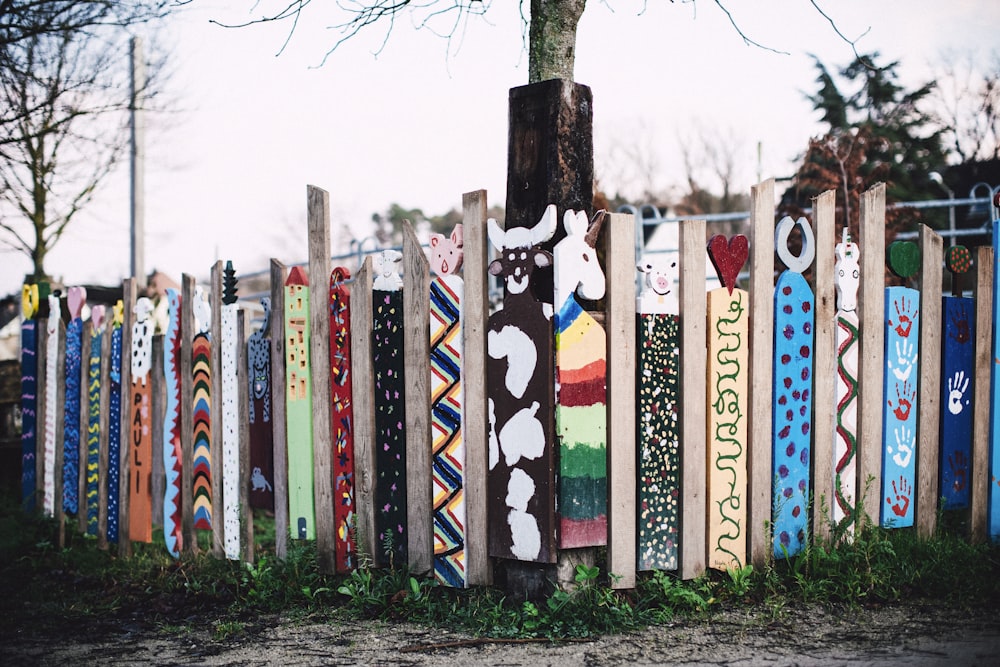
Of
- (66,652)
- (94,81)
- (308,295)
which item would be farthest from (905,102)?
(66,652)

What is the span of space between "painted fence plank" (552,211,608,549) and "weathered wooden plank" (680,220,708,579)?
41cm

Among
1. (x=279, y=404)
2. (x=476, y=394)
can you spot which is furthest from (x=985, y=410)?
(x=279, y=404)

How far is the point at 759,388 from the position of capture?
4.05m

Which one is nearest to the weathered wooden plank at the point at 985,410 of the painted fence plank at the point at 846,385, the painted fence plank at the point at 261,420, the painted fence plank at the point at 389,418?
the painted fence plank at the point at 846,385

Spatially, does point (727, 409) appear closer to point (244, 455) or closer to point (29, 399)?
point (244, 455)

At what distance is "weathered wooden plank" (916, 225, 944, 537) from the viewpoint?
4434mm

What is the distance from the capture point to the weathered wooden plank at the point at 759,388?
13.3ft

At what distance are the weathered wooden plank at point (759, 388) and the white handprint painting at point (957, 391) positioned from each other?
1.21m

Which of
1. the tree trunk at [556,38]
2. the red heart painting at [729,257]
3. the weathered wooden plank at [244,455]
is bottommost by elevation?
the weathered wooden plank at [244,455]

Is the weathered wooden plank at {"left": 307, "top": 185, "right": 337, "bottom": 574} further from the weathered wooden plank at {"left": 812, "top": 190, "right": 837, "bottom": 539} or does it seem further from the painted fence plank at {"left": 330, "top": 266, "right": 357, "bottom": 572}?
the weathered wooden plank at {"left": 812, "top": 190, "right": 837, "bottom": 539}

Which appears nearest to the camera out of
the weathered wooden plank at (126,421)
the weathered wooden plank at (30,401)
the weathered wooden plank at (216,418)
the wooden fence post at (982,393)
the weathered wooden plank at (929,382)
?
the weathered wooden plank at (929,382)

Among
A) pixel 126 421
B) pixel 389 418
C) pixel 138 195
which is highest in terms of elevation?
pixel 138 195

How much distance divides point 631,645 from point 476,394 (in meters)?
1.31

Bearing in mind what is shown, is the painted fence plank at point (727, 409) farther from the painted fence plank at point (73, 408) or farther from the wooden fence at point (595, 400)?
the painted fence plank at point (73, 408)
